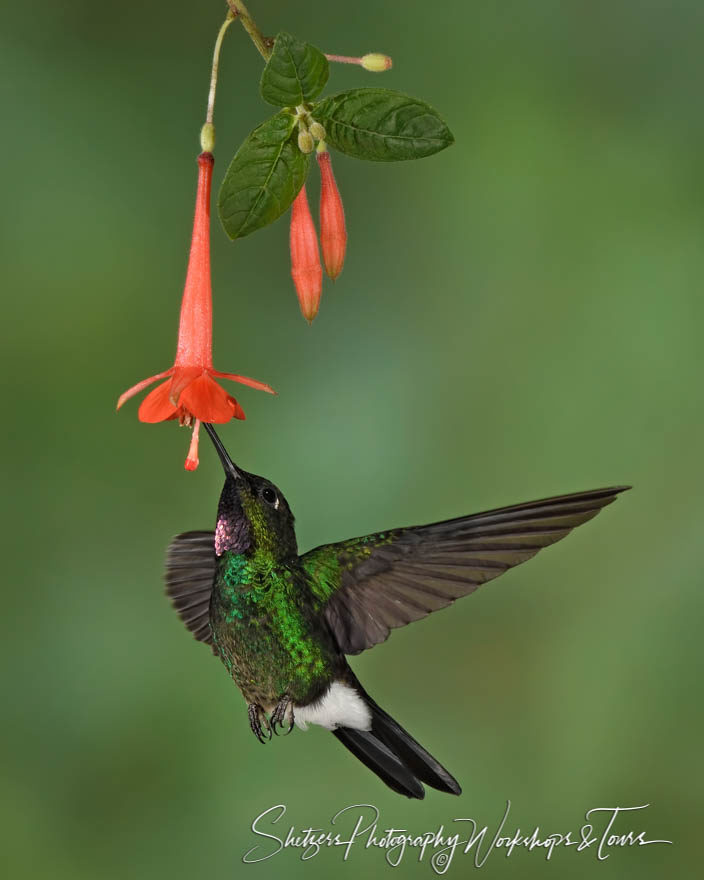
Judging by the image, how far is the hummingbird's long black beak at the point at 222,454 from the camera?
2.75 ft

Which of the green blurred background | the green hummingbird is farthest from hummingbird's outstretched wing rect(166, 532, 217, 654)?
the green blurred background

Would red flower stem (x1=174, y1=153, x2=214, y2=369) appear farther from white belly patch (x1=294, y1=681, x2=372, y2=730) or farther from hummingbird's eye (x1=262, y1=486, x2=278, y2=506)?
white belly patch (x1=294, y1=681, x2=372, y2=730)

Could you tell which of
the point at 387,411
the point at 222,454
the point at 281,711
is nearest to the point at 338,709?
the point at 281,711

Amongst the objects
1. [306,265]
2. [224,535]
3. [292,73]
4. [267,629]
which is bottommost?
[267,629]

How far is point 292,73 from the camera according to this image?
0.77 meters

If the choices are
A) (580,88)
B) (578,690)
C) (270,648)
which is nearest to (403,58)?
(580,88)

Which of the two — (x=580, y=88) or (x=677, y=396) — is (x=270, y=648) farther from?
(x=580, y=88)

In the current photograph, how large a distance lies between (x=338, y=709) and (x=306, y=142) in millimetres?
573

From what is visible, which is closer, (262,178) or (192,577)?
(262,178)

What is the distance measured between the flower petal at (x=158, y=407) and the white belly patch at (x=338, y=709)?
39 cm

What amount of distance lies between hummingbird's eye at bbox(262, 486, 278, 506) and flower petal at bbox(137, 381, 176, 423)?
15 centimetres

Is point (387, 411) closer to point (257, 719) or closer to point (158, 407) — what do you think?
point (257, 719)

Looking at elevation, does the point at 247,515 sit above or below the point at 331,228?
below

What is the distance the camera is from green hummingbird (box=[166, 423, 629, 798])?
917 mm
